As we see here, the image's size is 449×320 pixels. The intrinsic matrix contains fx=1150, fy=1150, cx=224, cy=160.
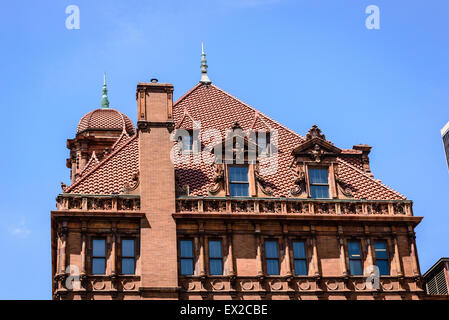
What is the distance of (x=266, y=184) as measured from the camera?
2334 inches

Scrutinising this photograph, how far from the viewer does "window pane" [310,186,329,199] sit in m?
59.4

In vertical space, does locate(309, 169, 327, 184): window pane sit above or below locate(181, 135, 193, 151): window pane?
below

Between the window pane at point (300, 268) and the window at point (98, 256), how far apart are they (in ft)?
31.2

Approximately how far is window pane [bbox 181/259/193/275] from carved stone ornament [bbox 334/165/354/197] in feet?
29.7

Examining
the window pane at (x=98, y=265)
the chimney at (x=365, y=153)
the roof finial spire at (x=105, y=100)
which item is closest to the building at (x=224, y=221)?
the window pane at (x=98, y=265)

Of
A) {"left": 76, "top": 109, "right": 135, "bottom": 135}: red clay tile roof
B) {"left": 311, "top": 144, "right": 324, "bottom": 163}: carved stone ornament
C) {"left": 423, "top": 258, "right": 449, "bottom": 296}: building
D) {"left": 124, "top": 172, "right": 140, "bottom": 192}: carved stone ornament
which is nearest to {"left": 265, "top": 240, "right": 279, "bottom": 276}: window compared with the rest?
{"left": 311, "top": 144, "right": 324, "bottom": 163}: carved stone ornament

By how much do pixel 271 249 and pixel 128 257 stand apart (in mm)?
7155

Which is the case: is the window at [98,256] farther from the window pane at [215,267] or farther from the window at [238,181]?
the window at [238,181]

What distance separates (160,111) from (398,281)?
1492 centimetres

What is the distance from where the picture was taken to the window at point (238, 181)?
58.8 metres

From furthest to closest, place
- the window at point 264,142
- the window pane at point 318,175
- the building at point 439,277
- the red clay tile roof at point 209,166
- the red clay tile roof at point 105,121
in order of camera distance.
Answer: the red clay tile roof at point 105,121 < the building at point 439,277 < the window at point 264,142 < the window pane at point 318,175 < the red clay tile roof at point 209,166

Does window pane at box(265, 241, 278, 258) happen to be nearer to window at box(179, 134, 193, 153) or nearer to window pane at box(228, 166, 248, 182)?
window pane at box(228, 166, 248, 182)
